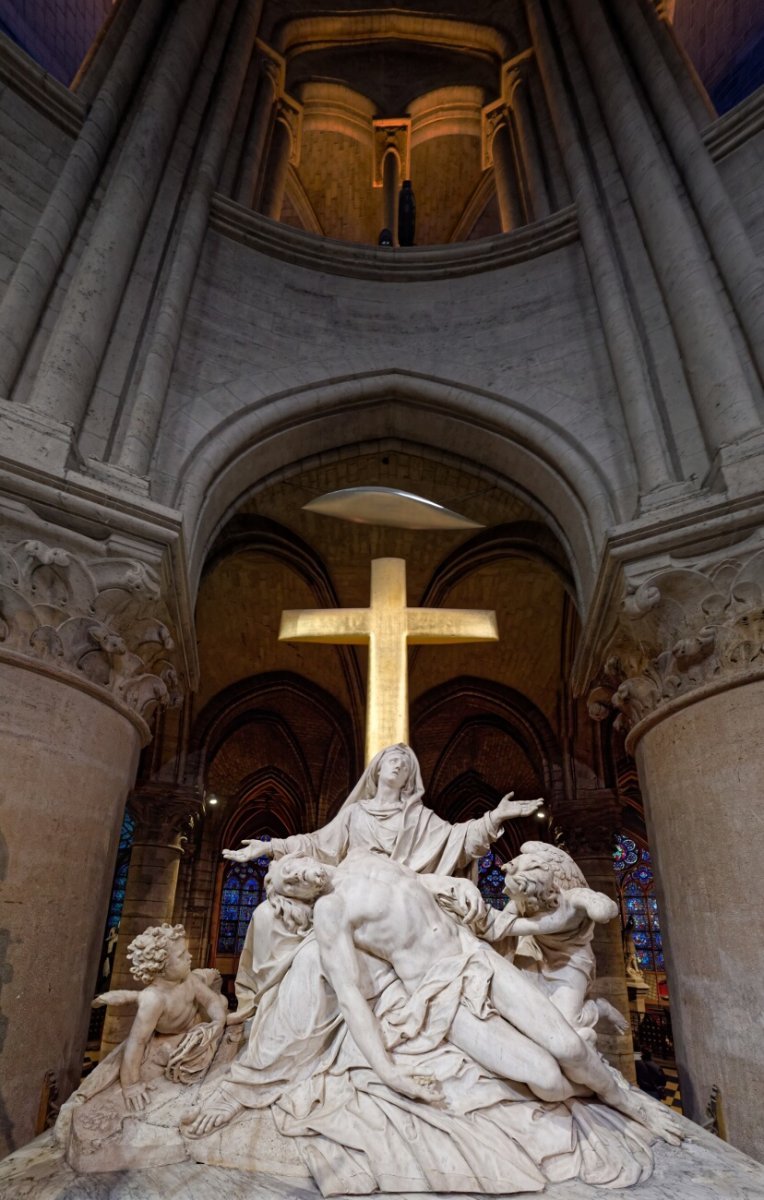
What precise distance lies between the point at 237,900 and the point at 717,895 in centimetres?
1685

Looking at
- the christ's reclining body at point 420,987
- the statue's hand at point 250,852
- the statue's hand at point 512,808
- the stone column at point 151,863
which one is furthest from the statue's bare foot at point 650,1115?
the stone column at point 151,863

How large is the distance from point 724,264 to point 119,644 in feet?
16.5

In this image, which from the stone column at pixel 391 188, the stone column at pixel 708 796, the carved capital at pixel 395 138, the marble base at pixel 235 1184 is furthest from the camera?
the carved capital at pixel 395 138

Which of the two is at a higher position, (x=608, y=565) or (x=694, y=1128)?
(x=608, y=565)

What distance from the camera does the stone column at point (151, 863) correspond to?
29.6 feet

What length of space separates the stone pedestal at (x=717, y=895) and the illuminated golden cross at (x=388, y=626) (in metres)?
1.35

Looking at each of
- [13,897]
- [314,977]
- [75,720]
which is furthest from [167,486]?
[314,977]

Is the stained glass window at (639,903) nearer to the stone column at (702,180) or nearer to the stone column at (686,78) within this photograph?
the stone column at (702,180)

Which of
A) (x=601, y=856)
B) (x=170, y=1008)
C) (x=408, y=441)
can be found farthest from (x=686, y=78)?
(x=601, y=856)

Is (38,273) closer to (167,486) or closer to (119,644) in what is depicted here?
(167,486)

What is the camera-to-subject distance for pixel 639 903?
1736 cm

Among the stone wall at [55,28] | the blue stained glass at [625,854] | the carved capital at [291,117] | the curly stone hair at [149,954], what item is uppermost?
the carved capital at [291,117]

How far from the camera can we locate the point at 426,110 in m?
11.0

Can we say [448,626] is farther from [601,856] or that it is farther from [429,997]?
[601,856]
